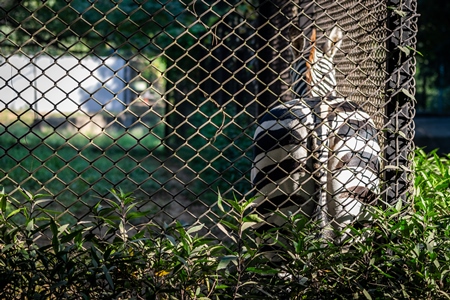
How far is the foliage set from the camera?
238 centimetres

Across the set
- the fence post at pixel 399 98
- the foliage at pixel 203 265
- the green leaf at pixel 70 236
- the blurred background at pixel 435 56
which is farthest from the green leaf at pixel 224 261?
the blurred background at pixel 435 56

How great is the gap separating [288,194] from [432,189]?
101 cm

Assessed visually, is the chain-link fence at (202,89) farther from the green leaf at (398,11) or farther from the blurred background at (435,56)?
the blurred background at (435,56)

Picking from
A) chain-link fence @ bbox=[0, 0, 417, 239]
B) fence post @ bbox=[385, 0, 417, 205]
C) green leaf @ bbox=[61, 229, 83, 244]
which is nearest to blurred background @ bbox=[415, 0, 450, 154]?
chain-link fence @ bbox=[0, 0, 417, 239]

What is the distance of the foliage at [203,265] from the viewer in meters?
2.38

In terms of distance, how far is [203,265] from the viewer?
2461mm

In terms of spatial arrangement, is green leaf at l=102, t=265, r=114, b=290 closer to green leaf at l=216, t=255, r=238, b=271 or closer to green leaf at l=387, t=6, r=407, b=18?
green leaf at l=216, t=255, r=238, b=271

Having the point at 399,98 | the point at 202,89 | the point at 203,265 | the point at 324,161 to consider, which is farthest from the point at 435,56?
the point at 203,265

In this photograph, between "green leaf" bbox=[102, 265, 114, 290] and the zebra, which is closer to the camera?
"green leaf" bbox=[102, 265, 114, 290]

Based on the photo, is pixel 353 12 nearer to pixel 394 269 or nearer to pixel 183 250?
pixel 394 269

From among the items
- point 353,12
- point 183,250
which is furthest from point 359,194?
point 353,12

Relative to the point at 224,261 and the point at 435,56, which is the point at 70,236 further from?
the point at 435,56

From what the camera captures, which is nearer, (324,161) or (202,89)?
(324,161)

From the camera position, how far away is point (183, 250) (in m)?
2.45
